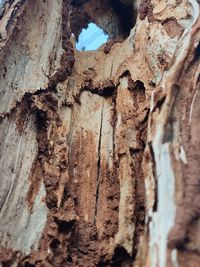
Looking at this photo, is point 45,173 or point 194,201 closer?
point 194,201

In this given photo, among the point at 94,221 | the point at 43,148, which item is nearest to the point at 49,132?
the point at 43,148

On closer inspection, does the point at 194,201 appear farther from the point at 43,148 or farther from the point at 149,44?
the point at 149,44

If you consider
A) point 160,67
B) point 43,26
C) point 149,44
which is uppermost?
point 43,26

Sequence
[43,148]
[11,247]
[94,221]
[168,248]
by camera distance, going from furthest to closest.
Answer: [43,148] < [94,221] < [11,247] < [168,248]

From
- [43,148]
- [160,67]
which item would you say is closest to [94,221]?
[43,148]

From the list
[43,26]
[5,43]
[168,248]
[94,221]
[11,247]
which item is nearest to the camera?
[168,248]

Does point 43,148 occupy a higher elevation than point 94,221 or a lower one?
higher

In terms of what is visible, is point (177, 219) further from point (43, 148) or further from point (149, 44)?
point (149, 44)
